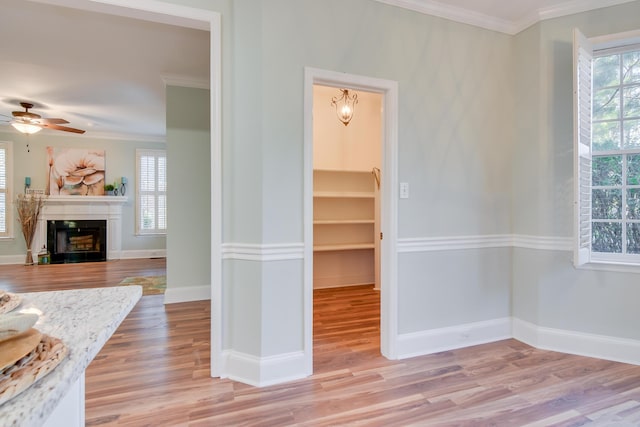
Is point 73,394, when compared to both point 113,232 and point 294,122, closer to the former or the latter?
point 294,122

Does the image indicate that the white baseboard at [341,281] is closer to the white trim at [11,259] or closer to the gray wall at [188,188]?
the gray wall at [188,188]

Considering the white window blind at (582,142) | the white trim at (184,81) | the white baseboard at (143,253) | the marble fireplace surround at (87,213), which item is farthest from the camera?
the white baseboard at (143,253)

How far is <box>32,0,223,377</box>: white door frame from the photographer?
80.2 inches

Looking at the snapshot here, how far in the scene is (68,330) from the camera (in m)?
0.75

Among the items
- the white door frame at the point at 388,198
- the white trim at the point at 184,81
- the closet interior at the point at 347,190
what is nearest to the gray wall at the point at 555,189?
the white door frame at the point at 388,198

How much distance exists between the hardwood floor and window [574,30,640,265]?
879 mm

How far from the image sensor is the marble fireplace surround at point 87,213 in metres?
6.50

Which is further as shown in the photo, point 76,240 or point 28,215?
point 76,240

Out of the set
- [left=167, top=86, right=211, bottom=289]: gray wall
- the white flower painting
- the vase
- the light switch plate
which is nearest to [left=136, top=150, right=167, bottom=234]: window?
the white flower painting

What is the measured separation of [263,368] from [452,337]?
5.19 ft

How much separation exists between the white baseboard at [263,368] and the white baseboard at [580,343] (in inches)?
76.8

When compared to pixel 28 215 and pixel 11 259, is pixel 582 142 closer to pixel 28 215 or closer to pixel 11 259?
pixel 28 215

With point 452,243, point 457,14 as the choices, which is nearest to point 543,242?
point 452,243

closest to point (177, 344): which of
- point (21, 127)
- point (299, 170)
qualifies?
point (299, 170)
